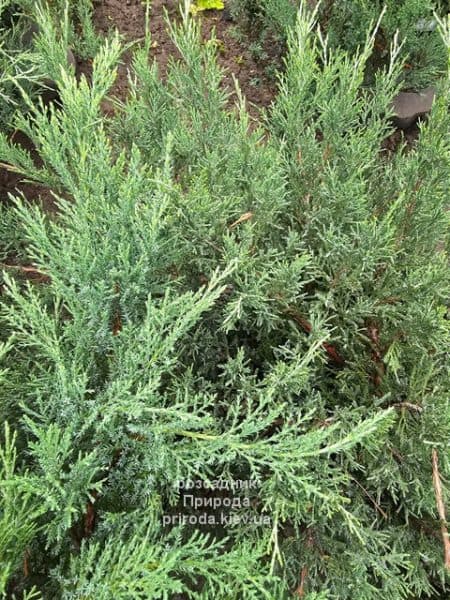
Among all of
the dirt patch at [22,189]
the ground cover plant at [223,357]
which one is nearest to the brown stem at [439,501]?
the ground cover plant at [223,357]

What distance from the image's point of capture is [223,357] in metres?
1.77

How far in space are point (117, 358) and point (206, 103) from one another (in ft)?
3.43

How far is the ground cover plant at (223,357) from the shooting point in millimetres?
1242

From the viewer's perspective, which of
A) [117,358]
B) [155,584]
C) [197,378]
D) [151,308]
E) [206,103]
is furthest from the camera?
[206,103]

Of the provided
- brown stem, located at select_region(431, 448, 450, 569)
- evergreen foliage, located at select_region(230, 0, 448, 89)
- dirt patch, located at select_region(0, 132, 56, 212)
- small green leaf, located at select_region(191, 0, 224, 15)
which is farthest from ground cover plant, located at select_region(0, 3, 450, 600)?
small green leaf, located at select_region(191, 0, 224, 15)

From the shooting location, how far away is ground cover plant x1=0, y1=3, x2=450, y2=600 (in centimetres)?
124

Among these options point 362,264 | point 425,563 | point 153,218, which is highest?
point 153,218

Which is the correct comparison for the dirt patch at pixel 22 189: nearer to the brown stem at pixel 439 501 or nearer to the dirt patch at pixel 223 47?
the dirt patch at pixel 223 47

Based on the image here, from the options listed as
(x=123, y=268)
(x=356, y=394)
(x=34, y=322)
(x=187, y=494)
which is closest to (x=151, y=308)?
(x=123, y=268)

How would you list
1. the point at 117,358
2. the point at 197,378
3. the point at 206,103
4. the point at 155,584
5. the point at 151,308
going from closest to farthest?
the point at 155,584, the point at 151,308, the point at 117,358, the point at 197,378, the point at 206,103

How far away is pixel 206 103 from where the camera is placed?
1.89 meters

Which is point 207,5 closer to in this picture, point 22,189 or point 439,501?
point 22,189

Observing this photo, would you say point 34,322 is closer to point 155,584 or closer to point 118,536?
point 118,536

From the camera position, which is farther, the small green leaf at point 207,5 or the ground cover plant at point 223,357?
the small green leaf at point 207,5
